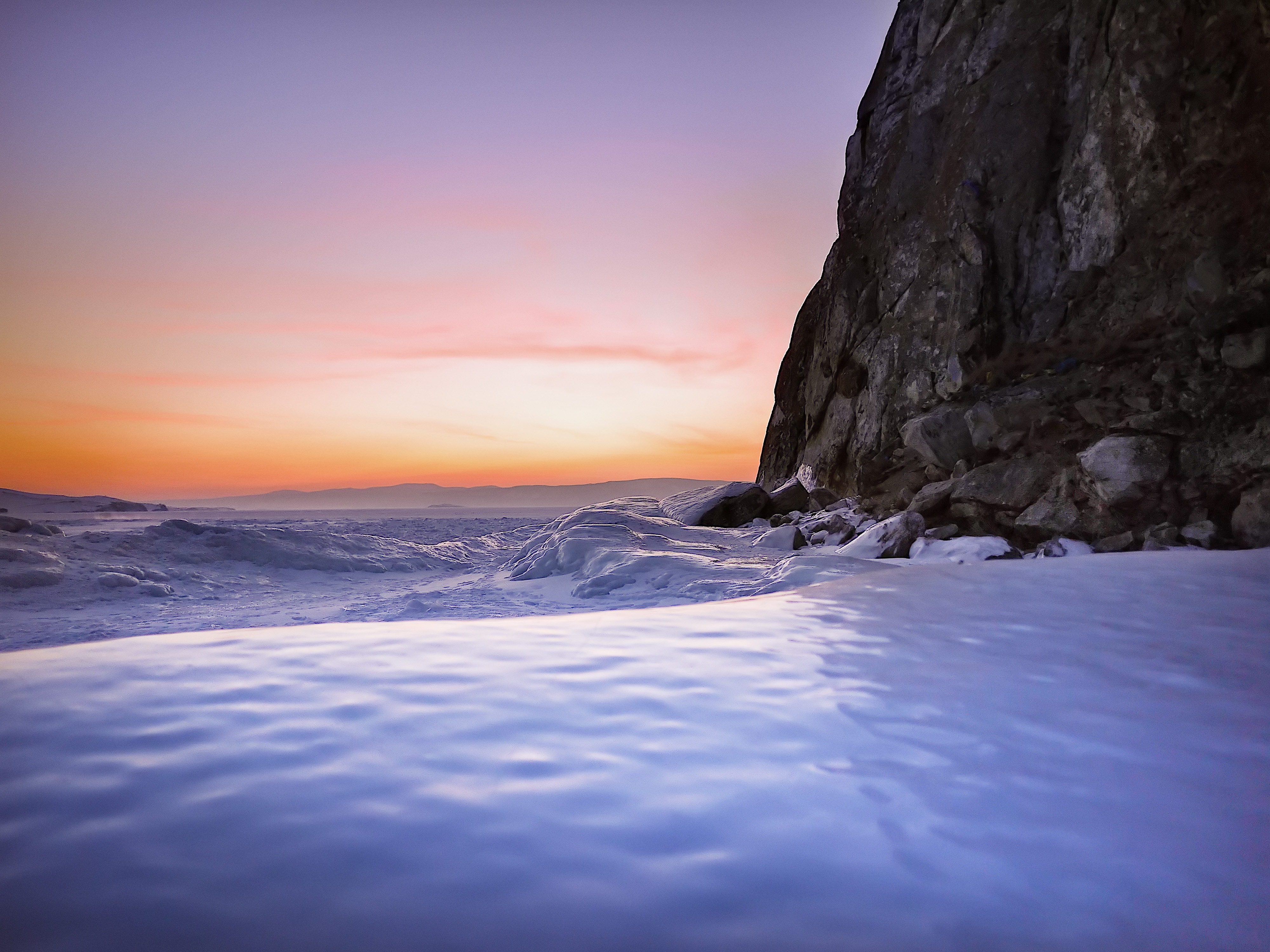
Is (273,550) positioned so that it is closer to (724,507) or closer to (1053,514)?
(724,507)

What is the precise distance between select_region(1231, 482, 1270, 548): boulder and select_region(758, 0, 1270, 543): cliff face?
158 mm

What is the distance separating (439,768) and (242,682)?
0.60 metres

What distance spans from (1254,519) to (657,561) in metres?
4.14

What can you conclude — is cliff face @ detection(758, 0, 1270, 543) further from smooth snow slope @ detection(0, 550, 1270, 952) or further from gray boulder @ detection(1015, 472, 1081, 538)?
smooth snow slope @ detection(0, 550, 1270, 952)

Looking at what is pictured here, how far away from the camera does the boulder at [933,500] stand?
6.57m

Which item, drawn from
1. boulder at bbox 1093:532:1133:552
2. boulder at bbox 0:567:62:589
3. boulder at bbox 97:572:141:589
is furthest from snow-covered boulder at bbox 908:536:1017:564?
boulder at bbox 0:567:62:589

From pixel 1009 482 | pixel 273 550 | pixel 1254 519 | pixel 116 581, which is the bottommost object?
pixel 116 581

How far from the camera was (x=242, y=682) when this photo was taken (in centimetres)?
129

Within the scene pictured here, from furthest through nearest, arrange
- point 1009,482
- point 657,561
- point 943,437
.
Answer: point 943,437, point 1009,482, point 657,561

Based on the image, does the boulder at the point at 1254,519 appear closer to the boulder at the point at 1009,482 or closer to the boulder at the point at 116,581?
the boulder at the point at 1009,482

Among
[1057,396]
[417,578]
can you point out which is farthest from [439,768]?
[1057,396]

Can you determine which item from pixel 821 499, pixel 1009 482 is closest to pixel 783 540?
pixel 1009 482

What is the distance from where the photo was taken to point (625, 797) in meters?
0.91

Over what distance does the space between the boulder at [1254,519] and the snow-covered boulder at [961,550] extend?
1.38m
